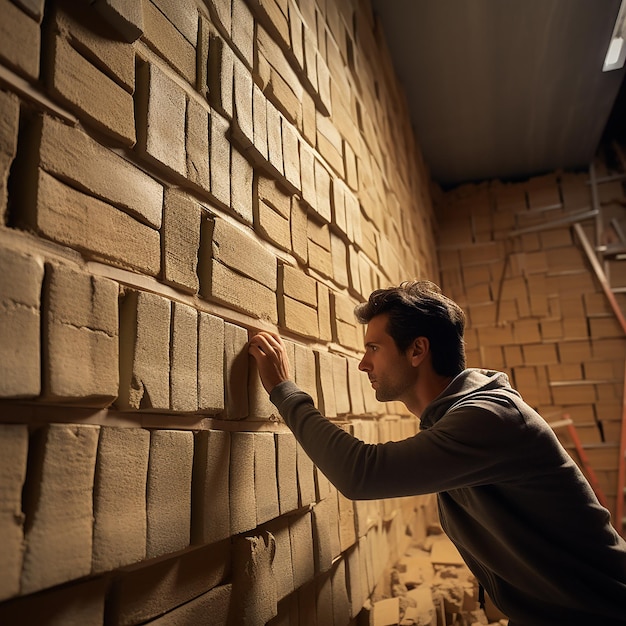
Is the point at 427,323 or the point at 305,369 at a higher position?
the point at 427,323

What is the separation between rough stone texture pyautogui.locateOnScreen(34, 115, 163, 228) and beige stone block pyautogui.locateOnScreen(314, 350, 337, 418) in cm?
87

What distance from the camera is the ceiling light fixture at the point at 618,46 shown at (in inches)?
133

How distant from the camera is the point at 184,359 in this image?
111 centimetres

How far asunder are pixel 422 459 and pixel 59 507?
73 centimetres

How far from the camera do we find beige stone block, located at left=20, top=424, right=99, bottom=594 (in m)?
0.75

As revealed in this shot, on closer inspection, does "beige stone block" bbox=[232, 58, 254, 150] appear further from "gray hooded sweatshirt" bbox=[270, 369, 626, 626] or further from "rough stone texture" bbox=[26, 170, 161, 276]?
"gray hooded sweatshirt" bbox=[270, 369, 626, 626]

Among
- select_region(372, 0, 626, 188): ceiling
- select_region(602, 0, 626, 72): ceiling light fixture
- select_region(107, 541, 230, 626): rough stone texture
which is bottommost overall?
select_region(107, 541, 230, 626): rough stone texture

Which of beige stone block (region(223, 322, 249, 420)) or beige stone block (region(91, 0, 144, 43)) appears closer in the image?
beige stone block (region(91, 0, 144, 43))

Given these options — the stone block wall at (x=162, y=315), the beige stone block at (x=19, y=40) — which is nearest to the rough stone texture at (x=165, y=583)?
the stone block wall at (x=162, y=315)

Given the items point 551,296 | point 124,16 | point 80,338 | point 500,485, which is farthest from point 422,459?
point 551,296

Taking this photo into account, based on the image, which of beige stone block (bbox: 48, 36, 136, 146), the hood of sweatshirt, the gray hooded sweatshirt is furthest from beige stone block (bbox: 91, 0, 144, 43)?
the hood of sweatshirt

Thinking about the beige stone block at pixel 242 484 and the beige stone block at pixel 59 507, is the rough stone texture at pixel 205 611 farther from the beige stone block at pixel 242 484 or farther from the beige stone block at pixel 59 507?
the beige stone block at pixel 59 507

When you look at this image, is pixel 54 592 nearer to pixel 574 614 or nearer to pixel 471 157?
pixel 574 614

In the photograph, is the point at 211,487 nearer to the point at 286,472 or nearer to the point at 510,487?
the point at 286,472
